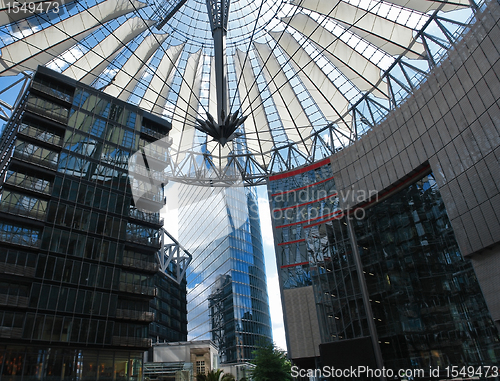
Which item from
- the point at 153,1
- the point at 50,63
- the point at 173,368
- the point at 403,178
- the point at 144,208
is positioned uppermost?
the point at 153,1

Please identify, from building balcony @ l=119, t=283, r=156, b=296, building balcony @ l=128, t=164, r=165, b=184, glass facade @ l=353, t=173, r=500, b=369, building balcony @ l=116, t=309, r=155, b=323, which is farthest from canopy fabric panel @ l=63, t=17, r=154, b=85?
glass facade @ l=353, t=173, r=500, b=369

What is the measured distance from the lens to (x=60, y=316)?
1171 inches

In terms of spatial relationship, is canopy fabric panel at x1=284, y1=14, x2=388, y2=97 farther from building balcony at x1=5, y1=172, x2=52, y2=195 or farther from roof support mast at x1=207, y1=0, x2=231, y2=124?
building balcony at x1=5, y1=172, x2=52, y2=195

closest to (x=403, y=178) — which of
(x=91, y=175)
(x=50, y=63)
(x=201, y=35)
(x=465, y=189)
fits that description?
(x=465, y=189)

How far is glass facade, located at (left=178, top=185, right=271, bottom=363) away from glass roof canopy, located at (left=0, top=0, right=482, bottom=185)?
28989 millimetres

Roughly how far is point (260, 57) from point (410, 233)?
2239 centimetres

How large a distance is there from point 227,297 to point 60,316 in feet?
138

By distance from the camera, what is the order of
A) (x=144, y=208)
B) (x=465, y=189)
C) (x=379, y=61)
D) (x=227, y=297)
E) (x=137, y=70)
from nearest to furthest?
(x=465, y=189) < (x=379, y=61) < (x=137, y=70) < (x=144, y=208) < (x=227, y=297)

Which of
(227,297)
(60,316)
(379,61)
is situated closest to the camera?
(60,316)

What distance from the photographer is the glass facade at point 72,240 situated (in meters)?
28.7

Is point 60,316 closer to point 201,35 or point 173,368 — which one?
point 173,368

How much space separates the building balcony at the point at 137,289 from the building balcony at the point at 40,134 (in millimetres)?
14726

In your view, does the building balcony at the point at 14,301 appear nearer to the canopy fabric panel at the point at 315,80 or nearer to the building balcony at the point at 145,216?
the building balcony at the point at 145,216

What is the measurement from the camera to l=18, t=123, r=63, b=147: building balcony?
34.2 metres
